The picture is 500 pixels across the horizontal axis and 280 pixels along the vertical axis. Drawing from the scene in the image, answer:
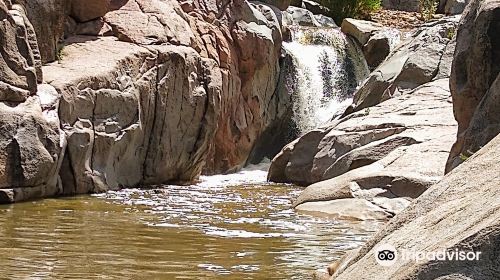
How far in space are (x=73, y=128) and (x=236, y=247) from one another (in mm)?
5145

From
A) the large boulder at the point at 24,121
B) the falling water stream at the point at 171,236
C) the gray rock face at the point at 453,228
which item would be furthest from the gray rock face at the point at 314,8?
the gray rock face at the point at 453,228

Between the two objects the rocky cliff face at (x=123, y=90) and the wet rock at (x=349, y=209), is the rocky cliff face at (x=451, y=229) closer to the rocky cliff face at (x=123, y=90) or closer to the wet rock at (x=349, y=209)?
the wet rock at (x=349, y=209)

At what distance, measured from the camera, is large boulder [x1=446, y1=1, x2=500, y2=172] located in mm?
7559

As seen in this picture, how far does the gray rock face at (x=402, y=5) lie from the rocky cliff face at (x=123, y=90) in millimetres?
13105

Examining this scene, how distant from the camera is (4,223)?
846 cm

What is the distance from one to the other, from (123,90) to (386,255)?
32.7 feet

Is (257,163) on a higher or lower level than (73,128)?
lower

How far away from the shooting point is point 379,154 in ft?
41.7

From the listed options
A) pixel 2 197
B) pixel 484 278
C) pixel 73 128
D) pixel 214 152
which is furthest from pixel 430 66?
pixel 484 278

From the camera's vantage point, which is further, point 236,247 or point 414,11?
point 414,11

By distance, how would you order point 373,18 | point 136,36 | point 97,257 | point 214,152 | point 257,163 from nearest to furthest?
point 97,257, point 136,36, point 214,152, point 257,163, point 373,18

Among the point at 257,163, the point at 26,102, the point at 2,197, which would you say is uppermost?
the point at 26,102

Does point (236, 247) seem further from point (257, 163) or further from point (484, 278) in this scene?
point (257, 163)

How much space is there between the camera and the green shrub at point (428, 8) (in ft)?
86.9
